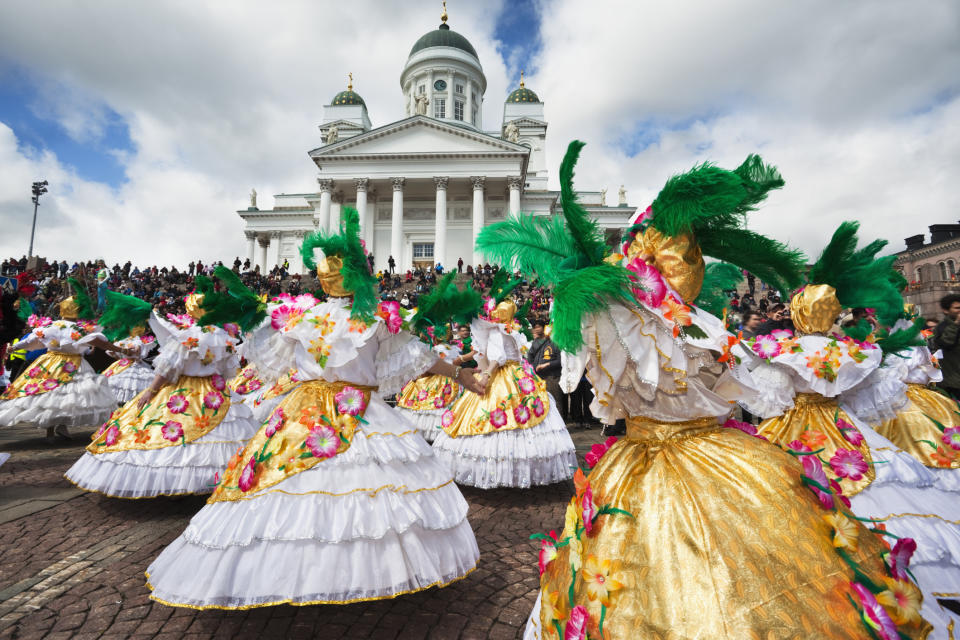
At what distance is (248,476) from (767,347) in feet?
10.7

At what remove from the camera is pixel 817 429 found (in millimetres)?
2998

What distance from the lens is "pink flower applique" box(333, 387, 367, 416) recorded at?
9.75 ft

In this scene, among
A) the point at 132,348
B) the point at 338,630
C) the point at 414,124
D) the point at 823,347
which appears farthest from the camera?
the point at 414,124

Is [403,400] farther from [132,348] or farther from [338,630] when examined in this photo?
[338,630]

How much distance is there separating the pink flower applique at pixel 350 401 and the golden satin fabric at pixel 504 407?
8.21 feet

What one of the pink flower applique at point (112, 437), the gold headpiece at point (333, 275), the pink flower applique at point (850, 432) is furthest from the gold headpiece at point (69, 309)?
the pink flower applique at point (850, 432)

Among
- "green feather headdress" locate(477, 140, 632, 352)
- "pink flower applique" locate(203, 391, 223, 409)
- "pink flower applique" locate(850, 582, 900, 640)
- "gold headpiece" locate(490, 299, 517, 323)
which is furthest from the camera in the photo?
"gold headpiece" locate(490, 299, 517, 323)

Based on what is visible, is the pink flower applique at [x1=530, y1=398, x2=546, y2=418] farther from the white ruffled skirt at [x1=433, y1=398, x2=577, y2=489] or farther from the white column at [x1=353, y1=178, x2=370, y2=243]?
the white column at [x1=353, y1=178, x2=370, y2=243]

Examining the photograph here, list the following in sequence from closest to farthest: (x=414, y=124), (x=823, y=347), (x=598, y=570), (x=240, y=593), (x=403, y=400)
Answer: (x=598, y=570) < (x=240, y=593) < (x=823, y=347) < (x=403, y=400) < (x=414, y=124)

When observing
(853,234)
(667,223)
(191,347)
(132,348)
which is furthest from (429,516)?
(132,348)

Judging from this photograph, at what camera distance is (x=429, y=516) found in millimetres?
2738

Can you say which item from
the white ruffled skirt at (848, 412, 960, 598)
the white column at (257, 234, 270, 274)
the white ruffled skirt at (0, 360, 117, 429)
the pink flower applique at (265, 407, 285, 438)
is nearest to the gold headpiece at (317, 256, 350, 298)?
the pink flower applique at (265, 407, 285, 438)

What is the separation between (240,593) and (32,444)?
7.94 metres

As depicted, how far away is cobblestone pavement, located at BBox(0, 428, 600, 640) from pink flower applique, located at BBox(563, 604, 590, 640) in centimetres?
141
